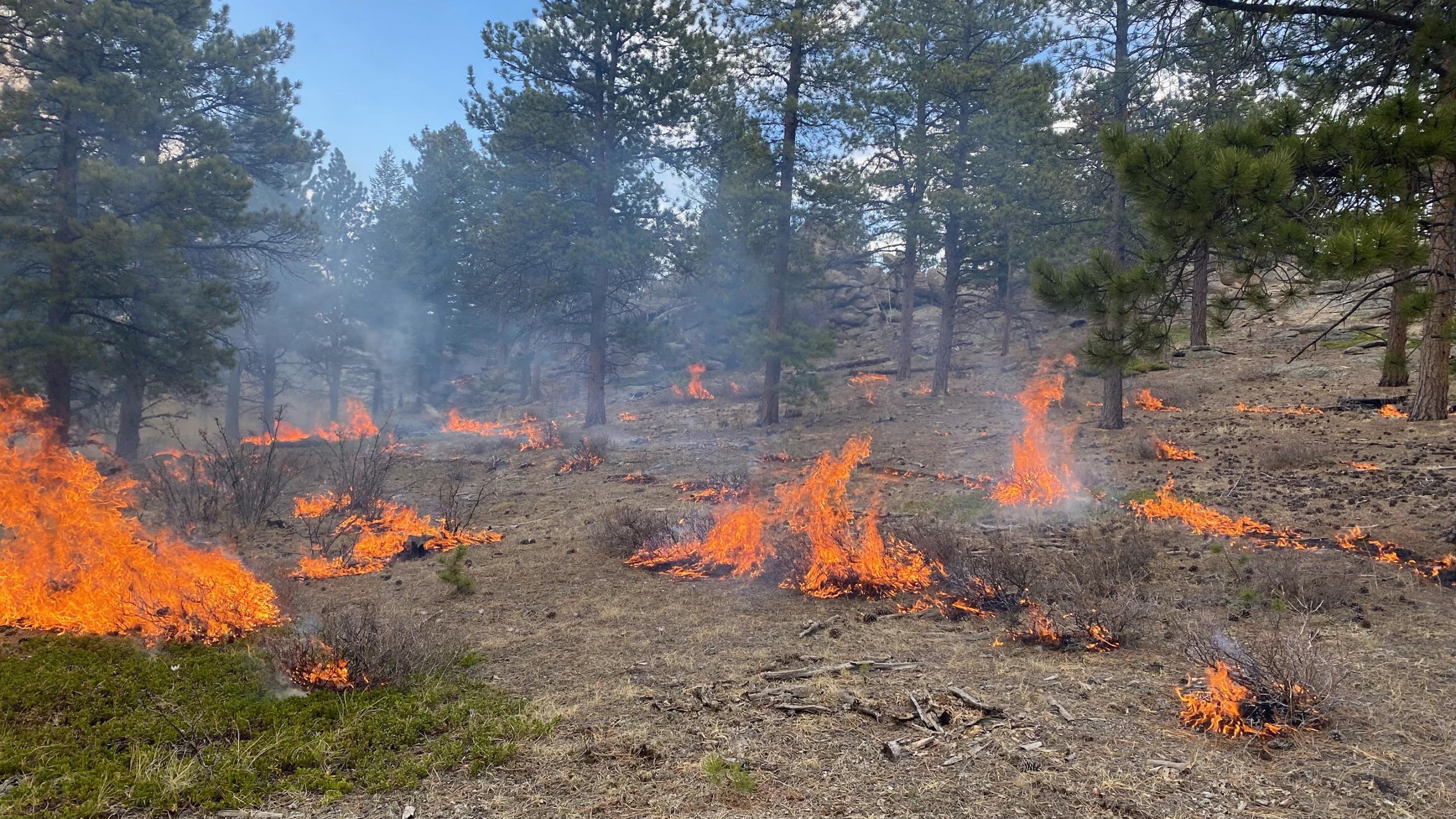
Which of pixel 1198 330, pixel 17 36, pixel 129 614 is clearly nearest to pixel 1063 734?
pixel 129 614

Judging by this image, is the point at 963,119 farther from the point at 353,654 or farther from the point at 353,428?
the point at 353,428

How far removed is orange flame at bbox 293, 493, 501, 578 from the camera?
8.35 metres

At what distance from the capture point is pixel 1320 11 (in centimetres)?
600

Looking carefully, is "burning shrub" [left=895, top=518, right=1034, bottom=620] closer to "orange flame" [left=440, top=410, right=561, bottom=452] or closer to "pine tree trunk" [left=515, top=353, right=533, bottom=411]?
"orange flame" [left=440, top=410, right=561, bottom=452]

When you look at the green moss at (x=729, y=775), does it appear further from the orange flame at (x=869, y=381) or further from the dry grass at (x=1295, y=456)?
the orange flame at (x=869, y=381)

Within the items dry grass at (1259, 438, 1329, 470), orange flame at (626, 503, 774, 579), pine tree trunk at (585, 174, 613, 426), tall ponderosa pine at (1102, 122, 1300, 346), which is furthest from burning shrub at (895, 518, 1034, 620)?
pine tree trunk at (585, 174, 613, 426)

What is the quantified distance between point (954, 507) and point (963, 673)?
5.45m

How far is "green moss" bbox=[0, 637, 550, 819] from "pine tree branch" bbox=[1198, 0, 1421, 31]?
329 inches

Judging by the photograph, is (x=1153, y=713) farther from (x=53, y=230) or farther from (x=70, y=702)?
(x=53, y=230)

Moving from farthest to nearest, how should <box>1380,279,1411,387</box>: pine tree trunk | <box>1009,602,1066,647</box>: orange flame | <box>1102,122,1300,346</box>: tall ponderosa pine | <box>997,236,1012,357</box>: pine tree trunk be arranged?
1. <box>997,236,1012,357</box>: pine tree trunk
2. <box>1380,279,1411,387</box>: pine tree trunk
3. <box>1009,602,1066,647</box>: orange flame
4. <box>1102,122,1300,346</box>: tall ponderosa pine

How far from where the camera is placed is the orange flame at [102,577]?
220 inches

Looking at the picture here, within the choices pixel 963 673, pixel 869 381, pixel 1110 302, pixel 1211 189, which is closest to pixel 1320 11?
pixel 1211 189

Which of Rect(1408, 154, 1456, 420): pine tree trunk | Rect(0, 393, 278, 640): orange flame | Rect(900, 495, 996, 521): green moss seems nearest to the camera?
Rect(0, 393, 278, 640): orange flame

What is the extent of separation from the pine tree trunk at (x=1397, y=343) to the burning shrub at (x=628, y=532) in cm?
744
